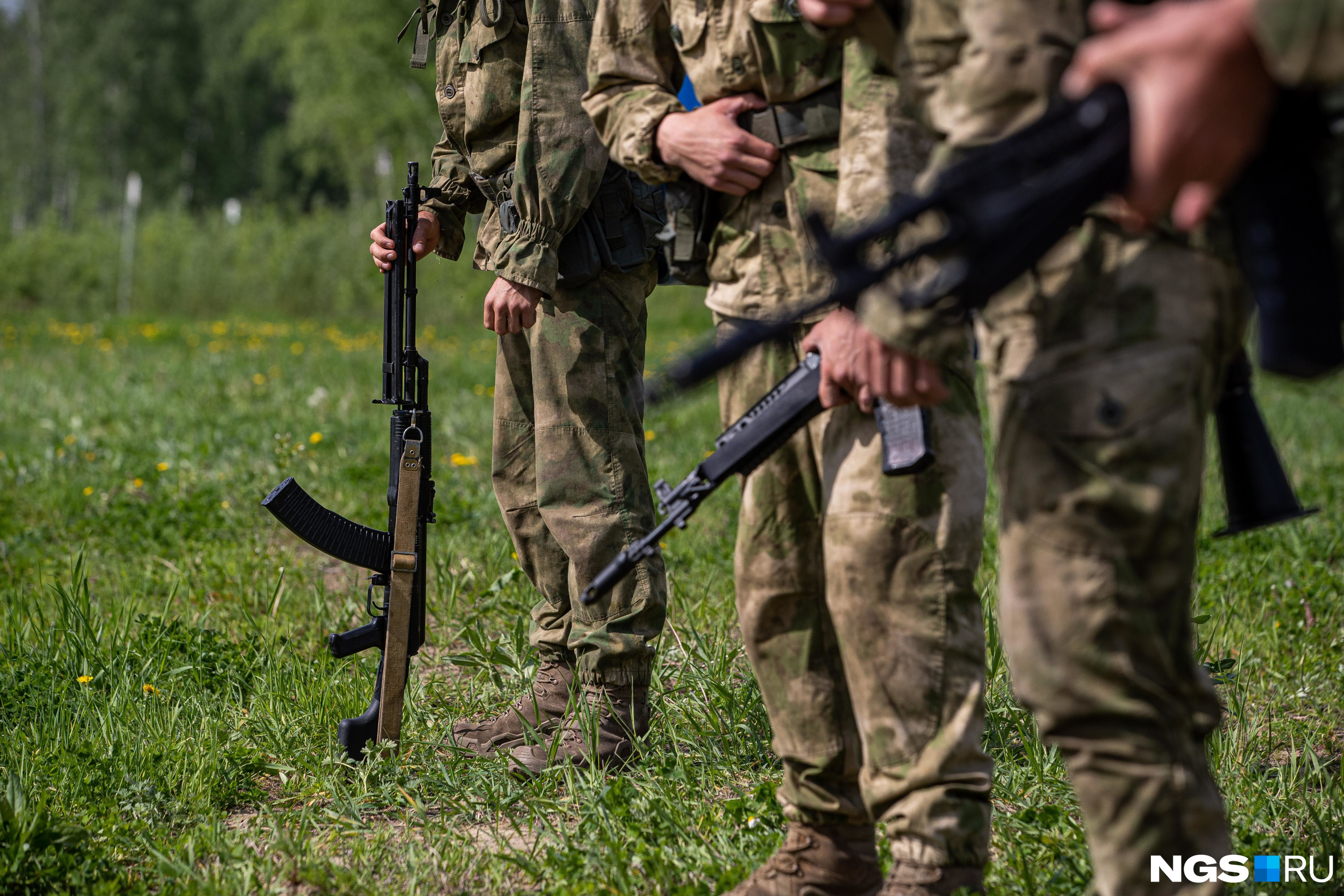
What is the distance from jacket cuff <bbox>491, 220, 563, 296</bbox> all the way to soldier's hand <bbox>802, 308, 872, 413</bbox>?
0.95 meters

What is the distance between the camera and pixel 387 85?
25.1m

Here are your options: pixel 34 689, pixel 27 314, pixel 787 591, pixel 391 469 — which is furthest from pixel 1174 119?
pixel 27 314

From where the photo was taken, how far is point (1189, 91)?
1.21 m

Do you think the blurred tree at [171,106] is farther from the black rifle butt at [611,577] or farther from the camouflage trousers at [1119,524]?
the camouflage trousers at [1119,524]

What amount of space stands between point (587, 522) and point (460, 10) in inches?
52.0

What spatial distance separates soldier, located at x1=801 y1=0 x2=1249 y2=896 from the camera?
1424 millimetres

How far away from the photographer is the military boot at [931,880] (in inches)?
70.5

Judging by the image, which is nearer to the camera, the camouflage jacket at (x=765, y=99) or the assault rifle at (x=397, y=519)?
the camouflage jacket at (x=765, y=99)

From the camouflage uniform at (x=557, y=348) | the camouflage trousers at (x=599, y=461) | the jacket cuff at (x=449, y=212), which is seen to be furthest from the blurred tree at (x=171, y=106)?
the camouflage trousers at (x=599, y=461)

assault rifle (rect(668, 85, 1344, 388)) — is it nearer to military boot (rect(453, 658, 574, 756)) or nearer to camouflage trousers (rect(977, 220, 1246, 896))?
camouflage trousers (rect(977, 220, 1246, 896))

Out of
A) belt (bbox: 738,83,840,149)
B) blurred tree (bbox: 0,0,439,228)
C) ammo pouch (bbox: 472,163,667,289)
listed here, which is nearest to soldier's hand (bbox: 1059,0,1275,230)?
belt (bbox: 738,83,840,149)

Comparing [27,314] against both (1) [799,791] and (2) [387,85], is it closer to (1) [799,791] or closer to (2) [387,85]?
(2) [387,85]

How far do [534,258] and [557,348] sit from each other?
0.75ft

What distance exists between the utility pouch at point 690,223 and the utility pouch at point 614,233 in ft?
2.09
